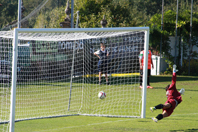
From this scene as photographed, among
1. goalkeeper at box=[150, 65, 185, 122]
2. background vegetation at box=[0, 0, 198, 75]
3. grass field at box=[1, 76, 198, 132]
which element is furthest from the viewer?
background vegetation at box=[0, 0, 198, 75]

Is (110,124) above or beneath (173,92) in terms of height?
beneath

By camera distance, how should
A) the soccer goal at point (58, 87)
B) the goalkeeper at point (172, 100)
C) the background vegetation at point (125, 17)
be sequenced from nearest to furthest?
the goalkeeper at point (172, 100) → the soccer goal at point (58, 87) → the background vegetation at point (125, 17)

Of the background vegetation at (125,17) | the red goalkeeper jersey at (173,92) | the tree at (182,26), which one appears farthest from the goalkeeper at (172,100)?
the tree at (182,26)

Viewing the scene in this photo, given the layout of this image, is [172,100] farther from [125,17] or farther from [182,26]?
[125,17]

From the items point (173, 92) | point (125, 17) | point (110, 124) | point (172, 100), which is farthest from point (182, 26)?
point (110, 124)

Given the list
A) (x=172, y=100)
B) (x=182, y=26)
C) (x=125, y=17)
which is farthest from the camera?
(x=125, y=17)

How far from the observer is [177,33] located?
61.8 feet

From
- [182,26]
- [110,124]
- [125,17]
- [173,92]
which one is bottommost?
[110,124]

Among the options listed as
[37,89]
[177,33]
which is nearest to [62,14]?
[177,33]

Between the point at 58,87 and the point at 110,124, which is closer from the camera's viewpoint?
the point at 110,124

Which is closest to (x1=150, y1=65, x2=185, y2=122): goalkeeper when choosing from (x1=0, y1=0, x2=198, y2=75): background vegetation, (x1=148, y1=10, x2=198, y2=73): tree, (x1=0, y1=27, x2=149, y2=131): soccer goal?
(x1=0, y1=27, x2=149, y2=131): soccer goal

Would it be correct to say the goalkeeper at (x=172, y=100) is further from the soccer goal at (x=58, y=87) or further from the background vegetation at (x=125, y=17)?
the background vegetation at (x=125, y=17)

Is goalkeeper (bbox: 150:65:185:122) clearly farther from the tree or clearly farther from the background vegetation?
the tree

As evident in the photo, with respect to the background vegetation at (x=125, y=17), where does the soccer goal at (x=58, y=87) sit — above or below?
below
